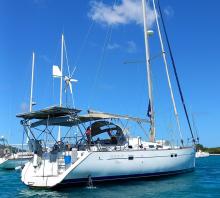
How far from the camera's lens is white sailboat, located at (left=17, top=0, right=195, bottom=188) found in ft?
84.7

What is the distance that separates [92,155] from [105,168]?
1.59m

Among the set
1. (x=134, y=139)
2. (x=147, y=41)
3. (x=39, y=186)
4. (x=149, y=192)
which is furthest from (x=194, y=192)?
(x=147, y=41)

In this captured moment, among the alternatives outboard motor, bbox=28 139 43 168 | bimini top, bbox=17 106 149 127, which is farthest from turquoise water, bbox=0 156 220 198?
bimini top, bbox=17 106 149 127

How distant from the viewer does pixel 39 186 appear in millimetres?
25625

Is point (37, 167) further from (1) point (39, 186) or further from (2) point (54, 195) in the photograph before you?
(2) point (54, 195)

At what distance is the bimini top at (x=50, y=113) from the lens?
25.8m

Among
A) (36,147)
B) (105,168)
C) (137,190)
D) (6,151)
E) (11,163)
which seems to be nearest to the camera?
(137,190)

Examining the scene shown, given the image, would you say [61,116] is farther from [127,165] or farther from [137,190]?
[137,190]

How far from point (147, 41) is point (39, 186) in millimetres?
15414

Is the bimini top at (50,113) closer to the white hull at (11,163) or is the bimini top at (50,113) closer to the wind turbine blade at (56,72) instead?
the wind turbine blade at (56,72)

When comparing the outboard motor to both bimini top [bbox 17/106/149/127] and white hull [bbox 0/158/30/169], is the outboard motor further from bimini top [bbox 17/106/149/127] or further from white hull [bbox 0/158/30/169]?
white hull [bbox 0/158/30/169]

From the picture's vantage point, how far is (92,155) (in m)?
25.9

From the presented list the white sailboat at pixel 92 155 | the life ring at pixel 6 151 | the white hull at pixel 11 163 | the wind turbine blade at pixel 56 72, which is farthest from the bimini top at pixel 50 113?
the life ring at pixel 6 151

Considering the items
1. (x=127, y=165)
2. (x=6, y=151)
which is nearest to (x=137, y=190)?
(x=127, y=165)
